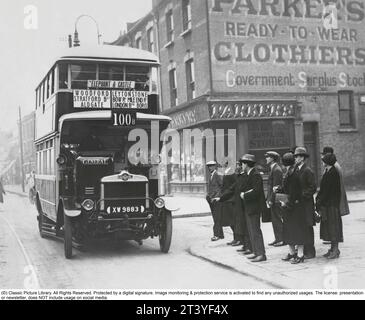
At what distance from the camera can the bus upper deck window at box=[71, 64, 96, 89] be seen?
948cm

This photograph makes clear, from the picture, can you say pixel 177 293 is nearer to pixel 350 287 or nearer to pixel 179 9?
pixel 350 287

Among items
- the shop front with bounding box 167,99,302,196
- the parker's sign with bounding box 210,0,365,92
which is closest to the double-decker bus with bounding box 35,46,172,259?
the shop front with bounding box 167,99,302,196

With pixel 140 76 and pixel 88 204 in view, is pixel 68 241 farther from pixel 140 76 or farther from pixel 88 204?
pixel 140 76

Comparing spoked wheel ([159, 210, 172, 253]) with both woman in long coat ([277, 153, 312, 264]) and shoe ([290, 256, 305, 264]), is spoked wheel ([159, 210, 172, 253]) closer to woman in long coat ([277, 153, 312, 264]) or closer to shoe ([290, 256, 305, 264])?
woman in long coat ([277, 153, 312, 264])

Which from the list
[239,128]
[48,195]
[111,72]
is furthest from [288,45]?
[48,195]

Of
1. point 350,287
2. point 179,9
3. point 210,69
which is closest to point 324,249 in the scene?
point 350,287

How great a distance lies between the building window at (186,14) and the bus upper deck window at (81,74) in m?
11.7

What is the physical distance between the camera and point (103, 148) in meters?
9.48

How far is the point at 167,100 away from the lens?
912 inches

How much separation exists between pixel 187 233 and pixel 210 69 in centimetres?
909

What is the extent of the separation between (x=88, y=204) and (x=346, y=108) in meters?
15.7

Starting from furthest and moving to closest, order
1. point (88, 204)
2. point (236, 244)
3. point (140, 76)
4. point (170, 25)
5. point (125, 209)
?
point (170, 25)
point (140, 76)
point (236, 244)
point (125, 209)
point (88, 204)

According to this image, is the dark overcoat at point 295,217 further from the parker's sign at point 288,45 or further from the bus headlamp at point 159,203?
the parker's sign at point 288,45

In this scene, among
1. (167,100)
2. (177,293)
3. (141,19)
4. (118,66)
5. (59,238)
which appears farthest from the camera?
(141,19)
